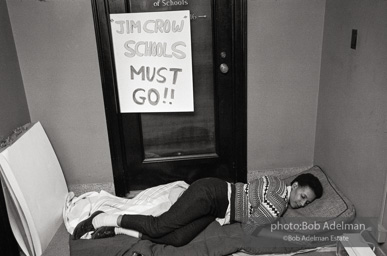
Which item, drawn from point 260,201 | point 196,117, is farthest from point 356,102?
point 196,117

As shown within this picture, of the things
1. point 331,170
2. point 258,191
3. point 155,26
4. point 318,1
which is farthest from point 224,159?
point 318,1

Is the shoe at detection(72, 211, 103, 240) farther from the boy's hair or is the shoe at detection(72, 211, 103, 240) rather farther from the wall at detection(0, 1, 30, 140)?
the boy's hair

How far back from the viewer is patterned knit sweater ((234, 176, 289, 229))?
2258 millimetres

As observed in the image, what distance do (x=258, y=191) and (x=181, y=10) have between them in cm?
115

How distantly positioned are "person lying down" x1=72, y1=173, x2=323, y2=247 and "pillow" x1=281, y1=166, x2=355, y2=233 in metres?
0.07

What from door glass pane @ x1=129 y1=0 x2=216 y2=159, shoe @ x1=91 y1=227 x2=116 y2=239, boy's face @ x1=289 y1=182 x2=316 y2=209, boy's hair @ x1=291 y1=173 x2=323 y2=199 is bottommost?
shoe @ x1=91 y1=227 x2=116 y2=239

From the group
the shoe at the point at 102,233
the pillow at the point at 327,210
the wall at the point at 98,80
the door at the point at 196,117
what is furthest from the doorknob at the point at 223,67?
the shoe at the point at 102,233

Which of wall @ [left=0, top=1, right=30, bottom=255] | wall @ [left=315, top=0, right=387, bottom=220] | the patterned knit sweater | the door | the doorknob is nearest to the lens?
wall @ [left=315, top=0, right=387, bottom=220]

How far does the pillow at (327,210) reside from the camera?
226 cm

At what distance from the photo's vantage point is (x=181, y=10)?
2.35m

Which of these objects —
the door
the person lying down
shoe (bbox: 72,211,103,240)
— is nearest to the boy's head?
the person lying down

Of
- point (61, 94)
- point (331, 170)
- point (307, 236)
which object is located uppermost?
point (61, 94)

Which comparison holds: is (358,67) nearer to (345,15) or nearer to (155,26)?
(345,15)

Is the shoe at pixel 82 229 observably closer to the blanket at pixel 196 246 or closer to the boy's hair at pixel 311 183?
the blanket at pixel 196 246
